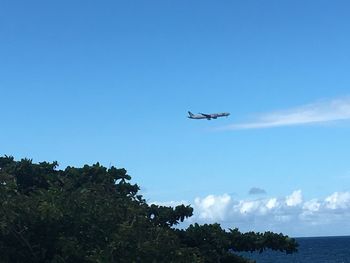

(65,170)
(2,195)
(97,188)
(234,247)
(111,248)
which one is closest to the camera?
(111,248)

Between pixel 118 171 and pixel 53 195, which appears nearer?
pixel 53 195

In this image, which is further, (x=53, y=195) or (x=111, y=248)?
(x=53, y=195)

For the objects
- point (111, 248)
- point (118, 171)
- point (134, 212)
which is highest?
point (118, 171)

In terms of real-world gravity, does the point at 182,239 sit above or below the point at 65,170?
below

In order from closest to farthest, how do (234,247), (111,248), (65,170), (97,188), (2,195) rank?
(111,248) → (2,195) → (97,188) → (234,247) → (65,170)

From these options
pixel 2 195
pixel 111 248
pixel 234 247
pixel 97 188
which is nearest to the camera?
pixel 111 248

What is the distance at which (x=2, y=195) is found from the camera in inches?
791

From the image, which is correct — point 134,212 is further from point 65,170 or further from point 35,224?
point 65,170

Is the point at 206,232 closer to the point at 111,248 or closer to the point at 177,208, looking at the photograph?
the point at 177,208

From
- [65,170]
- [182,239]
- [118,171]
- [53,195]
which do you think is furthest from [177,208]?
[53,195]

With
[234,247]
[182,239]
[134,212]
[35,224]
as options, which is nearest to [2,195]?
[35,224]

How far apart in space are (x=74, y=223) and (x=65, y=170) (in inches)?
390

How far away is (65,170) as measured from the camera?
30.0 m

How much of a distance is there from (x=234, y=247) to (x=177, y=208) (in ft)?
9.43
